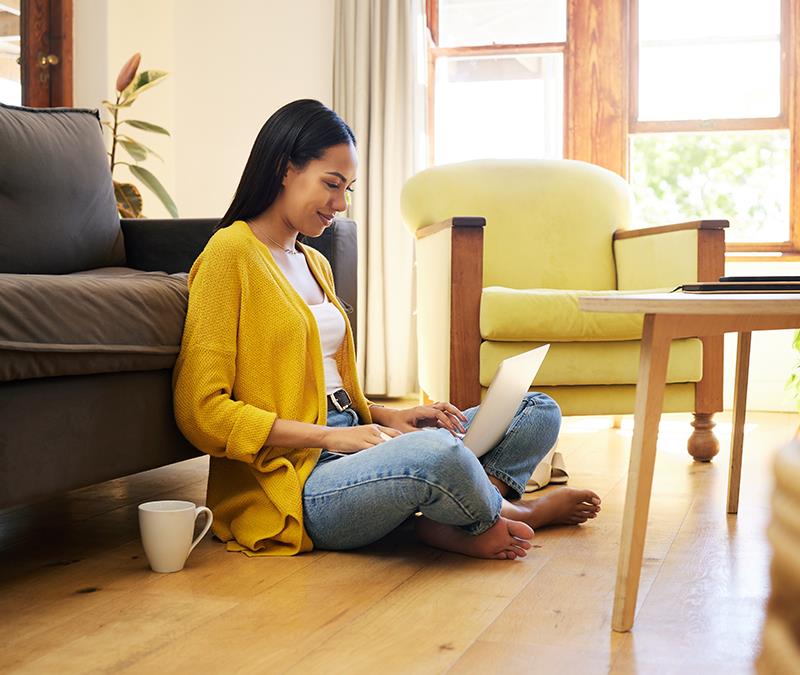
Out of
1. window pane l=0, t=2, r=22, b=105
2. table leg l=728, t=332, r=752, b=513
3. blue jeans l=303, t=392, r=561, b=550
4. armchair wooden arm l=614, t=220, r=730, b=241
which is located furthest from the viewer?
window pane l=0, t=2, r=22, b=105

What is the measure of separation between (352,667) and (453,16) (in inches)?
145

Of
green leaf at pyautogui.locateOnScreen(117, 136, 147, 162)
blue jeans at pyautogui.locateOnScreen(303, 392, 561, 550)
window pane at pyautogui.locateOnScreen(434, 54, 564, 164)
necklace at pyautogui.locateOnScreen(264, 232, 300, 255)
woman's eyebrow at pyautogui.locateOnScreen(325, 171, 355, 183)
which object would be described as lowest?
blue jeans at pyautogui.locateOnScreen(303, 392, 561, 550)

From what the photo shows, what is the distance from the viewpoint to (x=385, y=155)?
4.19m

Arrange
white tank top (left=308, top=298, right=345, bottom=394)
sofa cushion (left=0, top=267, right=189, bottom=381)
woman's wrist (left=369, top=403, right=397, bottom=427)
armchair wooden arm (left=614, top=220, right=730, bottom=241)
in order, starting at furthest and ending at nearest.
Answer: armchair wooden arm (left=614, top=220, right=730, bottom=241)
woman's wrist (left=369, top=403, right=397, bottom=427)
white tank top (left=308, top=298, right=345, bottom=394)
sofa cushion (left=0, top=267, right=189, bottom=381)

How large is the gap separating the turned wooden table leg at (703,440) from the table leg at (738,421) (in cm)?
65

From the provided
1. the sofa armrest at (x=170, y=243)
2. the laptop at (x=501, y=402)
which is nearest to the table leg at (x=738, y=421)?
the laptop at (x=501, y=402)

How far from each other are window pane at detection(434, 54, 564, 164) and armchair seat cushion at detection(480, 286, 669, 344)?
1853 mm

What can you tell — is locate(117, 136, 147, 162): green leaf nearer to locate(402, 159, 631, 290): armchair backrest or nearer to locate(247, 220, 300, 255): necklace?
locate(402, 159, 631, 290): armchair backrest

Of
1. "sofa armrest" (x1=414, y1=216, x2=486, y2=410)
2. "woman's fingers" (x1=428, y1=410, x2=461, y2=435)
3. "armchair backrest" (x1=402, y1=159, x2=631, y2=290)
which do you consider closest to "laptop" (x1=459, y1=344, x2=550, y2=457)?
"woman's fingers" (x1=428, y1=410, x2=461, y2=435)

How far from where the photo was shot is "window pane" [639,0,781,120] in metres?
4.03

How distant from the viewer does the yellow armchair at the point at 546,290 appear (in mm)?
2506

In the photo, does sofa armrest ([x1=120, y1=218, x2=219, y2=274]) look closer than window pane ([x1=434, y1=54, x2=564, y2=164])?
Yes

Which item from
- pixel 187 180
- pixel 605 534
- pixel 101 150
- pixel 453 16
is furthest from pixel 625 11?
pixel 605 534

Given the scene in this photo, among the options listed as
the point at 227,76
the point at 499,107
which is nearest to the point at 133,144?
the point at 227,76
